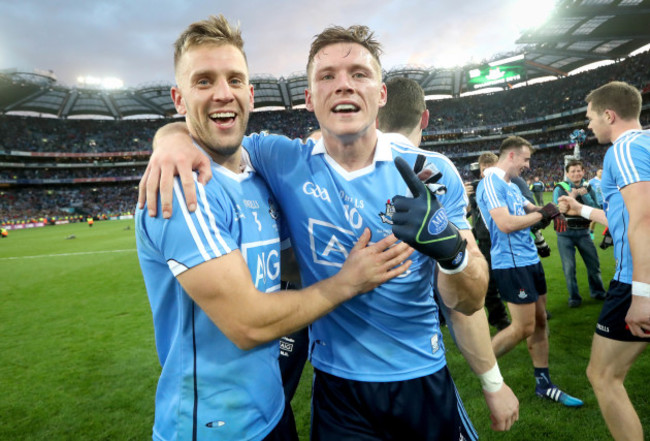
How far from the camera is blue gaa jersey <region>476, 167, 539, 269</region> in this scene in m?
4.35

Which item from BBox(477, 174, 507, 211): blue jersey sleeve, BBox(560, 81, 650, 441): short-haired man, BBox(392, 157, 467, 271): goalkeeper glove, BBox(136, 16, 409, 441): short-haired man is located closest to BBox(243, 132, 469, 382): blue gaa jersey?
BBox(136, 16, 409, 441): short-haired man

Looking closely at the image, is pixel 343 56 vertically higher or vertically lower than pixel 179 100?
higher

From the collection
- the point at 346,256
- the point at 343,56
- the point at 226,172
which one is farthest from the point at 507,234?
the point at 226,172

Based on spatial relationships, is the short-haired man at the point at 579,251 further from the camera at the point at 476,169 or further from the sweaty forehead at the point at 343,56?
the sweaty forehead at the point at 343,56

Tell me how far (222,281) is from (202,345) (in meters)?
0.40

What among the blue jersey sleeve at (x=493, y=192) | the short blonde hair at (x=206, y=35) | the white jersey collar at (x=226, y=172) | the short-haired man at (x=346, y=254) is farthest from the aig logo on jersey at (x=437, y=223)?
the blue jersey sleeve at (x=493, y=192)

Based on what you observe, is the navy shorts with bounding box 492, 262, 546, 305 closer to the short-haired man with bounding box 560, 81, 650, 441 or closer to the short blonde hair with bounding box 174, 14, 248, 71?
the short-haired man with bounding box 560, 81, 650, 441

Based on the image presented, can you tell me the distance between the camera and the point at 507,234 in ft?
14.5

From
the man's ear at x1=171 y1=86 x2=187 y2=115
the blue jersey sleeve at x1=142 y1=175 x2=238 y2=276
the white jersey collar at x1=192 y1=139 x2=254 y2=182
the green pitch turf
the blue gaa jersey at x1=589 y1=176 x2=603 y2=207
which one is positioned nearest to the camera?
the blue jersey sleeve at x1=142 y1=175 x2=238 y2=276

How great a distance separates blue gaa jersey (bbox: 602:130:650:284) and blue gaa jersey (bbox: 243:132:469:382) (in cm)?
157

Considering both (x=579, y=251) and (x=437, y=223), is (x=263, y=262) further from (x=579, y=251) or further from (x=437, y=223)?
(x=579, y=251)

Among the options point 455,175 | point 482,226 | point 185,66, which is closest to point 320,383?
point 455,175

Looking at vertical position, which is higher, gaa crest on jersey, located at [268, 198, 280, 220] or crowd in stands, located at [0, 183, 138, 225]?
crowd in stands, located at [0, 183, 138, 225]

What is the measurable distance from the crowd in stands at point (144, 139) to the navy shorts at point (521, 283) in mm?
48364
